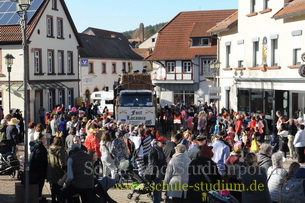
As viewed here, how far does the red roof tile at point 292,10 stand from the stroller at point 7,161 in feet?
48.0

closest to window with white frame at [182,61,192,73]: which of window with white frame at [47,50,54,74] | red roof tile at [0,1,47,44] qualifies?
window with white frame at [47,50,54,74]

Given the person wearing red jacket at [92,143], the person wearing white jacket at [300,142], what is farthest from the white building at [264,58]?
the person wearing red jacket at [92,143]

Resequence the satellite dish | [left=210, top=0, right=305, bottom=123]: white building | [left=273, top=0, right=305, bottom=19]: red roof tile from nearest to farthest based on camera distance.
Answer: [left=273, top=0, right=305, bottom=19]: red roof tile → [left=210, top=0, right=305, bottom=123]: white building → the satellite dish

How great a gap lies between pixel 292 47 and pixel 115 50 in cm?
4537

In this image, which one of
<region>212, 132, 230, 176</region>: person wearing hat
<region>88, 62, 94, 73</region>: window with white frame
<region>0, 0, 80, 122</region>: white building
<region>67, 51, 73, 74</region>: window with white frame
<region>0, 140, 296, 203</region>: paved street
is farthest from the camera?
<region>88, 62, 94, 73</region>: window with white frame

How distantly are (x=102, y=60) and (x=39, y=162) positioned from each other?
50824mm

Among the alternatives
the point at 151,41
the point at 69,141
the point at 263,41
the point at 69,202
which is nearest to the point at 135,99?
the point at 263,41

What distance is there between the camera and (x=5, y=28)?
124 ft

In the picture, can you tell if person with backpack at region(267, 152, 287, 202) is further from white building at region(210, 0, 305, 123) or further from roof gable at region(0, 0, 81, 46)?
roof gable at region(0, 0, 81, 46)

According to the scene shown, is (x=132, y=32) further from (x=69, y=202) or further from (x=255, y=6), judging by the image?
(x=69, y=202)

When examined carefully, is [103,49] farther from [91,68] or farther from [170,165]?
[170,165]

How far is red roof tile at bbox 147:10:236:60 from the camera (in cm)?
5278

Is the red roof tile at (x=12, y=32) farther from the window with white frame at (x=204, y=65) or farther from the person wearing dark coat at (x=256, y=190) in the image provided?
A: the person wearing dark coat at (x=256, y=190)

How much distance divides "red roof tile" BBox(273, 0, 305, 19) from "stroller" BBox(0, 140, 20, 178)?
14.6 m
